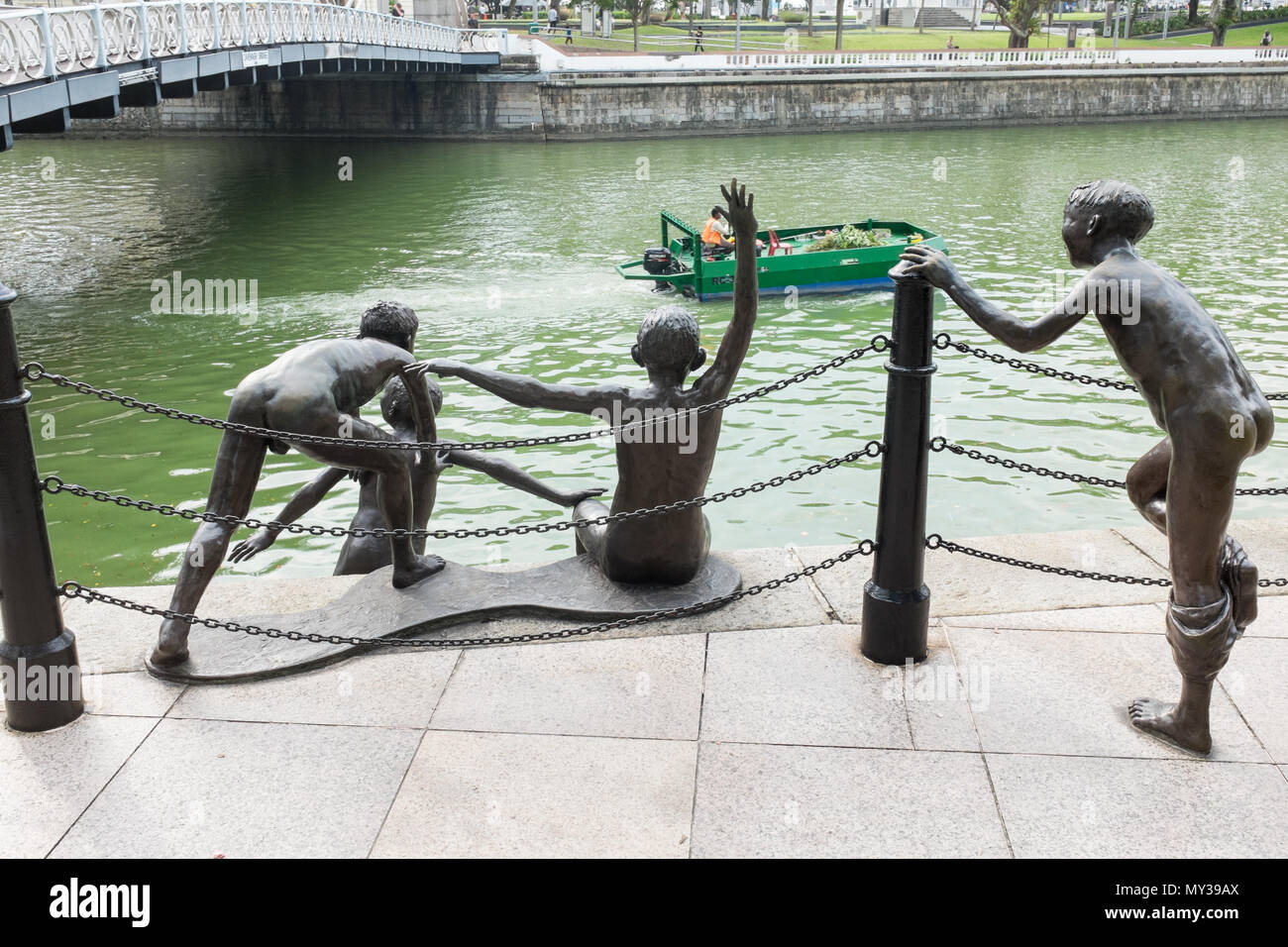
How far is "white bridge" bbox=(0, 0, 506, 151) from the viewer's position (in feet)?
46.9

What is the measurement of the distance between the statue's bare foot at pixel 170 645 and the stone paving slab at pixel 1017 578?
2635 mm

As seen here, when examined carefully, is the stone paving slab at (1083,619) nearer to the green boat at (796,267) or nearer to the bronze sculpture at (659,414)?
the bronze sculpture at (659,414)

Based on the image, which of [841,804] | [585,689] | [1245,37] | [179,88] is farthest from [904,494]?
[1245,37]

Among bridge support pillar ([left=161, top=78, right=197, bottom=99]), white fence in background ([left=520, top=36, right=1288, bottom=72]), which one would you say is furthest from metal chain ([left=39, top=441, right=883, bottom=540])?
white fence in background ([left=520, top=36, right=1288, bottom=72])

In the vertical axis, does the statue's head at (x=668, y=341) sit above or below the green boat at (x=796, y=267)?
above

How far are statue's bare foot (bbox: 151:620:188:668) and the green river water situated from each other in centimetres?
411

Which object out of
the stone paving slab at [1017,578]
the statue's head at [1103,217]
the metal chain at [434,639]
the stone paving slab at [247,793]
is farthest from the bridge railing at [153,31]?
the statue's head at [1103,217]

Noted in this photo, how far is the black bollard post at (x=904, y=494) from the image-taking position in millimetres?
4301

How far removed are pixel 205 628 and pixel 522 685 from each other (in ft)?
4.85

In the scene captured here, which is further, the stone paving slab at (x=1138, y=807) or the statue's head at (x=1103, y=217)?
the statue's head at (x=1103, y=217)

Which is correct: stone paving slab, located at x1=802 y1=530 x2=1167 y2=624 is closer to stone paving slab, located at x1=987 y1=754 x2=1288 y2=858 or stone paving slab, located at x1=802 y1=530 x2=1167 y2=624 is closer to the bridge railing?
stone paving slab, located at x1=987 y1=754 x2=1288 y2=858

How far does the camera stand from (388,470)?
16.6 ft

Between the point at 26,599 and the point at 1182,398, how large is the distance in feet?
13.0

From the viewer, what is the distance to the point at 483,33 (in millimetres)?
42438
